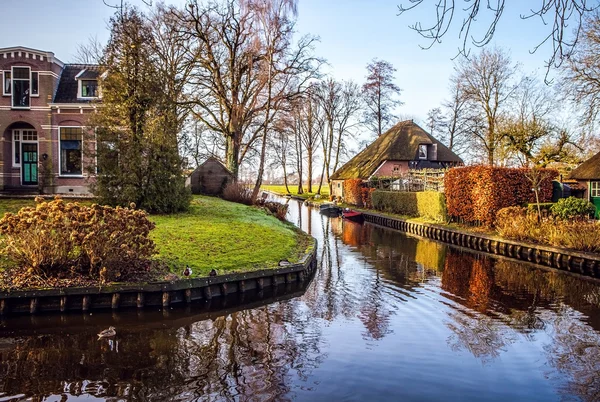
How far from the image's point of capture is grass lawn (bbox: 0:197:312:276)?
37.6ft

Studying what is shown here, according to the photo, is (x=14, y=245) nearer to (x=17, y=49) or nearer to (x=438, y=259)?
(x=438, y=259)

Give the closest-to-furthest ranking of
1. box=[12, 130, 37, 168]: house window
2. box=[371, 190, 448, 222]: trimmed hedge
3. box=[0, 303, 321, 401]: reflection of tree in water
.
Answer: box=[0, 303, 321, 401]: reflection of tree in water → box=[12, 130, 37, 168]: house window → box=[371, 190, 448, 222]: trimmed hedge

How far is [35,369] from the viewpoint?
6.59 m

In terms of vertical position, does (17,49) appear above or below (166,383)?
above

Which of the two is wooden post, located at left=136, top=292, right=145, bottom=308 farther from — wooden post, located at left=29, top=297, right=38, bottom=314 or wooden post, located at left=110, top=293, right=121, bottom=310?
wooden post, located at left=29, top=297, right=38, bottom=314

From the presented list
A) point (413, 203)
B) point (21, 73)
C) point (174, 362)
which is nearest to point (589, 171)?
point (413, 203)

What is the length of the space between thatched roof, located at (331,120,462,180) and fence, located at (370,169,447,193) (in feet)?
14.9

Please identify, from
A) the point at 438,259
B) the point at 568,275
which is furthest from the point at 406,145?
the point at 568,275

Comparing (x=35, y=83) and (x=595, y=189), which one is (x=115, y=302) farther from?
(x=595, y=189)

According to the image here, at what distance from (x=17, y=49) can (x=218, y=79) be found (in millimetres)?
10421

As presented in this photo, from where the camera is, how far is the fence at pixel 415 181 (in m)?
27.8

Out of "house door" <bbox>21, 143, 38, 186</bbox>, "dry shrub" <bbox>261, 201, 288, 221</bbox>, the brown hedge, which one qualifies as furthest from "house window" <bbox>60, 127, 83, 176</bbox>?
the brown hedge

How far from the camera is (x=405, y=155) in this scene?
4106cm

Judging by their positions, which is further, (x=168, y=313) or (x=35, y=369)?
(x=168, y=313)
